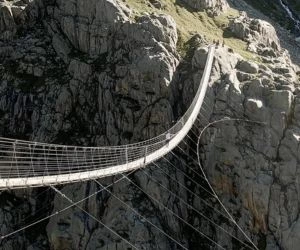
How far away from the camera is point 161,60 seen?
50.4 m

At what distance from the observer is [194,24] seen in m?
62.9

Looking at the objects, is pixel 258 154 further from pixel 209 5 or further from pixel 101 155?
pixel 209 5

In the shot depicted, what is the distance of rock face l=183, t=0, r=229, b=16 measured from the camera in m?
67.5

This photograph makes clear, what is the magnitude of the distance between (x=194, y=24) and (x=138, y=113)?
18016 millimetres

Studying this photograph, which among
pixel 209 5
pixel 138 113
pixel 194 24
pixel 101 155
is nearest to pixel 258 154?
pixel 138 113

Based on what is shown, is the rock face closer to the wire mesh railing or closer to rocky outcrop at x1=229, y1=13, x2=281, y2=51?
rocky outcrop at x1=229, y1=13, x2=281, y2=51

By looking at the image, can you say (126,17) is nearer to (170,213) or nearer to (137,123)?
(137,123)

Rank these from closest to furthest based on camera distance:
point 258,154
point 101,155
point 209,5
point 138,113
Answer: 1. point 101,155
2. point 258,154
3. point 138,113
4. point 209,5

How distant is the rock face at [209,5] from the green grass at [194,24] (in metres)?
0.76

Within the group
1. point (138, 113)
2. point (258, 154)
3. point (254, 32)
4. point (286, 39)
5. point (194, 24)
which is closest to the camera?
point (258, 154)

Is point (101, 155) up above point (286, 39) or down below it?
above

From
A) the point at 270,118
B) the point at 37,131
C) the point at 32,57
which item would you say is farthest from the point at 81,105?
the point at 270,118

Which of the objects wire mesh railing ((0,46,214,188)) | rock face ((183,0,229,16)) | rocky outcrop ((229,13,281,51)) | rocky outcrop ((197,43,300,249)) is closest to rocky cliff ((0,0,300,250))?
rocky outcrop ((197,43,300,249))

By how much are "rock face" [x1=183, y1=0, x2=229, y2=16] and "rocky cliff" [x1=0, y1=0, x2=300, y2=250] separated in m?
9.16
